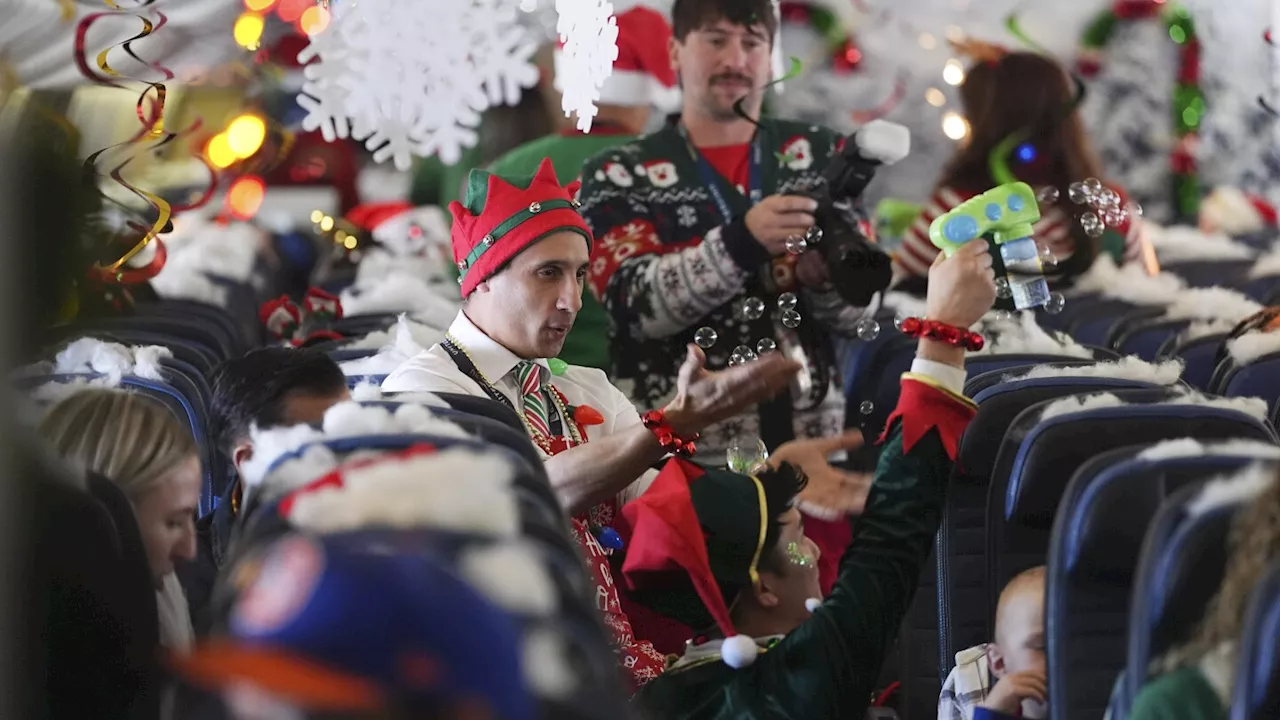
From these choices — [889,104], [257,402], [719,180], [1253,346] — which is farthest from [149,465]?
[889,104]

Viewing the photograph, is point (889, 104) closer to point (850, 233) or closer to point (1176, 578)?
point (850, 233)

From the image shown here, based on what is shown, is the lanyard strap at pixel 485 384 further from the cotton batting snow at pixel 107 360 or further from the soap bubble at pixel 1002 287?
the soap bubble at pixel 1002 287

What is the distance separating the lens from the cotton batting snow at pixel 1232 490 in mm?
1766

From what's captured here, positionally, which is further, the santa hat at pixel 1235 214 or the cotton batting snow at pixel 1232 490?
the santa hat at pixel 1235 214

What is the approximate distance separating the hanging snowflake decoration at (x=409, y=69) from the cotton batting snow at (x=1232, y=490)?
1831mm

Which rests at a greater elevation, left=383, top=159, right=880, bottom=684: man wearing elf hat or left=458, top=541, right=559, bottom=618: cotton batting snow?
left=458, top=541, right=559, bottom=618: cotton batting snow

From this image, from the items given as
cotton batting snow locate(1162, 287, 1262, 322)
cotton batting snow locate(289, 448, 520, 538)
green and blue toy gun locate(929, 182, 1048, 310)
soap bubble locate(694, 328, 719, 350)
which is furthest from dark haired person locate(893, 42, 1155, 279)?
cotton batting snow locate(289, 448, 520, 538)

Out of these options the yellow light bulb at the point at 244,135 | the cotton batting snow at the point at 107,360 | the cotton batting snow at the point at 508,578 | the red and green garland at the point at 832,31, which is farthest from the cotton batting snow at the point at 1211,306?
the red and green garland at the point at 832,31

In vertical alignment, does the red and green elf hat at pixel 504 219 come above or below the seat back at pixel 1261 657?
below

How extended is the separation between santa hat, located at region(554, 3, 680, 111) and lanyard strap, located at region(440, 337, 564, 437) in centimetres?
184

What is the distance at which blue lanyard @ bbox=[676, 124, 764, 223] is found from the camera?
3.68 metres

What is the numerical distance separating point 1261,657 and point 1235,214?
20.4ft

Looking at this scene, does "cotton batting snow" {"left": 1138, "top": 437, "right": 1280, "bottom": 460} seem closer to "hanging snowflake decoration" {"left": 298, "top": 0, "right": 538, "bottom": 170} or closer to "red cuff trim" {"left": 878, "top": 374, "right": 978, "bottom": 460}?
"red cuff trim" {"left": 878, "top": 374, "right": 978, "bottom": 460}

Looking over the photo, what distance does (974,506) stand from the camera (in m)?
2.63
